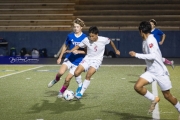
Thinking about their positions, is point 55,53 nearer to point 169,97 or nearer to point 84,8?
point 84,8

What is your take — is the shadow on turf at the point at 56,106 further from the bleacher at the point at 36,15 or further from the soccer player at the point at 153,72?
the bleacher at the point at 36,15

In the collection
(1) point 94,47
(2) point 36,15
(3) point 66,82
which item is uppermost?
(2) point 36,15

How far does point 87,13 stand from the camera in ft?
98.4

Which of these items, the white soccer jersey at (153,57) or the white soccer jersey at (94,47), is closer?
the white soccer jersey at (153,57)

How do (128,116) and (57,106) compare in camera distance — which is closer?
(128,116)

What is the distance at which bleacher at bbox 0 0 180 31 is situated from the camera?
28844 mm

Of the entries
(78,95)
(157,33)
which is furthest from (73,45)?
(157,33)

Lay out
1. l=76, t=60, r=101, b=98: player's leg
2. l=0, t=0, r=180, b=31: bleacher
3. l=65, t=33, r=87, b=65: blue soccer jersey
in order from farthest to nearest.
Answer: l=0, t=0, r=180, b=31: bleacher
l=65, t=33, r=87, b=65: blue soccer jersey
l=76, t=60, r=101, b=98: player's leg

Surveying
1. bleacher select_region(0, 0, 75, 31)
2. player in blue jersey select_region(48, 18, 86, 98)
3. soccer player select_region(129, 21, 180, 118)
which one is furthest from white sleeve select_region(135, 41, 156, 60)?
bleacher select_region(0, 0, 75, 31)

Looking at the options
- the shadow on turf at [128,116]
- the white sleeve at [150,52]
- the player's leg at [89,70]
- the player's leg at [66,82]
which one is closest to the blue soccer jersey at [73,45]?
the player's leg at [66,82]

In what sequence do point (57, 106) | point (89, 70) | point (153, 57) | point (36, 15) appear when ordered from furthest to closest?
point (36, 15) < point (89, 70) < point (57, 106) < point (153, 57)

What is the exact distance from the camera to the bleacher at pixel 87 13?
94.6ft

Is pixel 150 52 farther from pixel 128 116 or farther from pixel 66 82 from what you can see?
pixel 66 82

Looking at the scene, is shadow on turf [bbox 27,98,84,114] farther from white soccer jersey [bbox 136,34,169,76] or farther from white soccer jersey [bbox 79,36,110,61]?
white soccer jersey [bbox 136,34,169,76]
